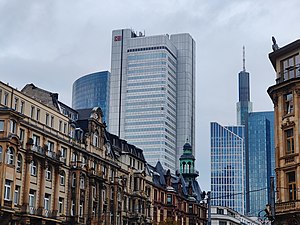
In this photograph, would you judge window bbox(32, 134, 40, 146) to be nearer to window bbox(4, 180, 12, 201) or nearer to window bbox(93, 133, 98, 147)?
window bbox(4, 180, 12, 201)

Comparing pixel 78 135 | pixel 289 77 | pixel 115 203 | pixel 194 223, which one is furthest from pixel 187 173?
pixel 289 77

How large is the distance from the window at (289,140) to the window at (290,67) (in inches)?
221

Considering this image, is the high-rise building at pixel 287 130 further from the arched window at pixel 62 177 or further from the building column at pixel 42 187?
the arched window at pixel 62 177

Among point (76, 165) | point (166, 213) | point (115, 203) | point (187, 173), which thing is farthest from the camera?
point (187, 173)

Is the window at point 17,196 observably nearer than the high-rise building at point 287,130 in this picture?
No

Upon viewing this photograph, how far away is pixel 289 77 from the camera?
61375mm

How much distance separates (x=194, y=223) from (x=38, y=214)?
66.8 m

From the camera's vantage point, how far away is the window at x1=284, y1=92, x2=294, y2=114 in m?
60.0

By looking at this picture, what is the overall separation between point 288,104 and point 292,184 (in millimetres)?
8068

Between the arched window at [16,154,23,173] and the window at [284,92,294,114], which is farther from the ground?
the window at [284,92,294,114]

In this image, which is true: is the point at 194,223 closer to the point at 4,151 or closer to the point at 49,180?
the point at 49,180

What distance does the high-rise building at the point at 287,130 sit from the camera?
56.7m

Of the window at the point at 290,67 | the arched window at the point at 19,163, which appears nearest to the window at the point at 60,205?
the arched window at the point at 19,163

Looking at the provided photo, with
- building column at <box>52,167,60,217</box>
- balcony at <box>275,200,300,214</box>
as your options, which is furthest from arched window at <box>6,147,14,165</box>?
balcony at <box>275,200,300,214</box>
